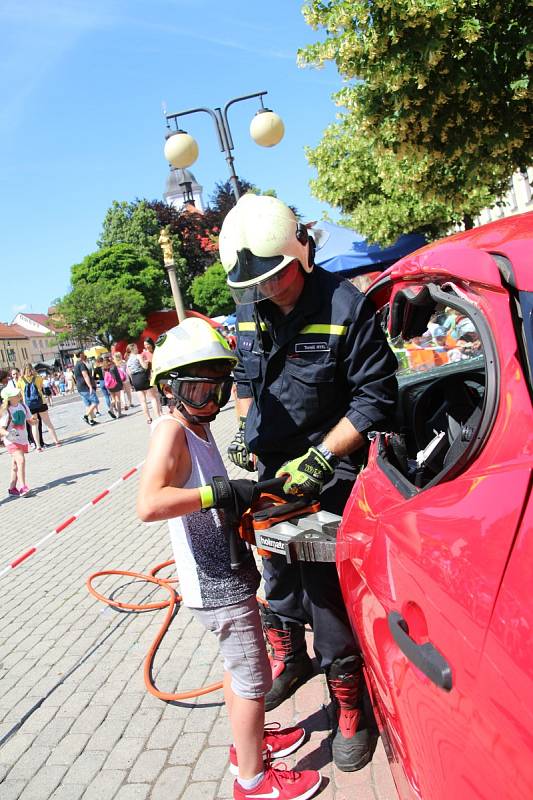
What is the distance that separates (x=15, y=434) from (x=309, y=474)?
8861 millimetres

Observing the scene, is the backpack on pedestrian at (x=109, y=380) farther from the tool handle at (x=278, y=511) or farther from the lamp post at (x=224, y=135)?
the tool handle at (x=278, y=511)

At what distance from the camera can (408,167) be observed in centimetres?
1212

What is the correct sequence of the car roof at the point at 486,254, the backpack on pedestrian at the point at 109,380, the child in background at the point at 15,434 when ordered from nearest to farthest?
the car roof at the point at 486,254
the child in background at the point at 15,434
the backpack on pedestrian at the point at 109,380

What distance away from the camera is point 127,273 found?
5878 centimetres

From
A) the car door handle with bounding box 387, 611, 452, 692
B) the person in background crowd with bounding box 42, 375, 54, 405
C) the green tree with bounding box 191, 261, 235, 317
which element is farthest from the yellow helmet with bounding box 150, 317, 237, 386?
the green tree with bounding box 191, 261, 235, 317

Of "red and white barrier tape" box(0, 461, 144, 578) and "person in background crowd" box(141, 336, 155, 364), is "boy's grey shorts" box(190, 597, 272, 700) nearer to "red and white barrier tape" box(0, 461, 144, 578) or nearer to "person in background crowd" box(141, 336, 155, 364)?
"red and white barrier tape" box(0, 461, 144, 578)

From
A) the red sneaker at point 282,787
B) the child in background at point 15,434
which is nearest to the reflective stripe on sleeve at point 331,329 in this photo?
the red sneaker at point 282,787

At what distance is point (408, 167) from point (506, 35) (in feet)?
14.0

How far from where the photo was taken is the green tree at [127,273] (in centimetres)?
5831

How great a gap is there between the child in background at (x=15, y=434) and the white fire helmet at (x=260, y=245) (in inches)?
336

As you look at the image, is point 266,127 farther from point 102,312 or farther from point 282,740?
point 102,312

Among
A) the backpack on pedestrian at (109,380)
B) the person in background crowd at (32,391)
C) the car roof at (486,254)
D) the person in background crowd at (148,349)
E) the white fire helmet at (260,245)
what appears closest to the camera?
the car roof at (486,254)

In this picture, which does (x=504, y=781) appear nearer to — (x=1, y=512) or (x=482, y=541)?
(x=482, y=541)

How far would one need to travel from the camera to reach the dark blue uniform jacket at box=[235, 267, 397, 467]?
2613 millimetres
